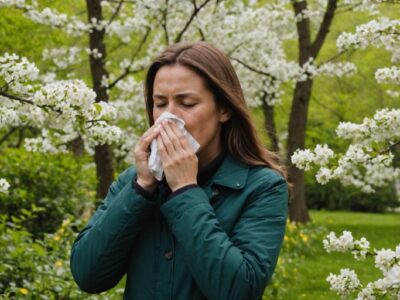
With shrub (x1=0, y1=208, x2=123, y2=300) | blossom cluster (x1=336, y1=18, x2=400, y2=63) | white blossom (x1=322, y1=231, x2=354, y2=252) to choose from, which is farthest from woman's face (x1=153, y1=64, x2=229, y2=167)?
shrub (x1=0, y1=208, x2=123, y2=300)

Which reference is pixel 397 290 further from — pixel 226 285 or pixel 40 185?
pixel 40 185

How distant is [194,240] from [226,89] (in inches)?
21.7

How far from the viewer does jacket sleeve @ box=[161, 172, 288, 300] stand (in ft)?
6.69

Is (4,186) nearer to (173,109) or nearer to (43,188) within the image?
(173,109)

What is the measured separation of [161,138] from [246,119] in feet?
1.31

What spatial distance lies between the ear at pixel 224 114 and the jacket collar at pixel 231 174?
133mm

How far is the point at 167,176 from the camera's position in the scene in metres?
2.21

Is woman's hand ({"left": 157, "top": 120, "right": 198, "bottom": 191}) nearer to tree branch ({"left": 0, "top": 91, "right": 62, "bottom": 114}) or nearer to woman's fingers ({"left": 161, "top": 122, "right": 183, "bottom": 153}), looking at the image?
woman's fingers ({"left": 161, "top": 122, "right": 183, "bottom": 153})

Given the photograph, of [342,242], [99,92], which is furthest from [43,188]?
[342,242]

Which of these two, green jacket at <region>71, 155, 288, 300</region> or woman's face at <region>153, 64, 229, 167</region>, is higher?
woman's face at <region>153, 64, 229, 167</region>

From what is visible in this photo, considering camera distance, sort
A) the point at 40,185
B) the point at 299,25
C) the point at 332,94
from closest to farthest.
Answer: the point at 40,185, the point at 299,25, the point at 332,94

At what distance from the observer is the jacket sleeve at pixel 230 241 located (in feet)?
6.69

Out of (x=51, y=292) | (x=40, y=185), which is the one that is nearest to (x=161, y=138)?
(x=51, y=292)

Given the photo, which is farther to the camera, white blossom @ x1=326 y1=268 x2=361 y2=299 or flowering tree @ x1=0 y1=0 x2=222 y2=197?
flowering tree @ x1=0 y1=0 x2=222 y2=197
